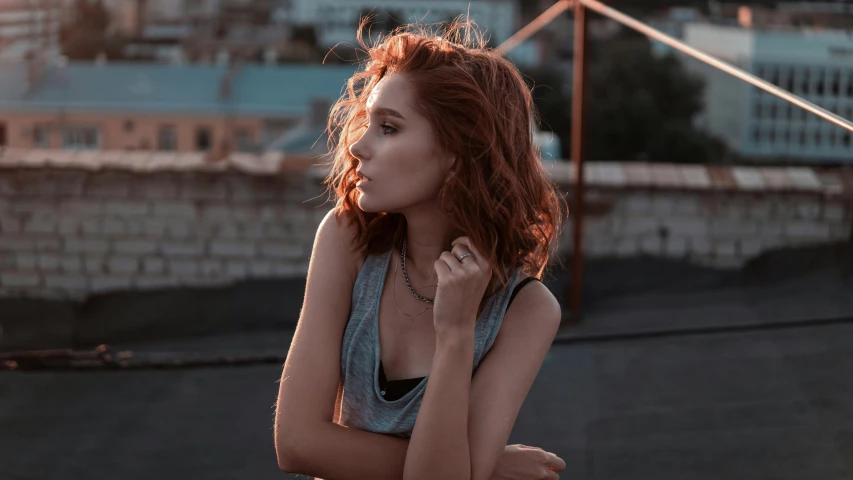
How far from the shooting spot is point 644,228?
5.16 metres

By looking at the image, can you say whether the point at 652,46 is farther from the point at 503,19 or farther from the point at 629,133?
the point at 503,19

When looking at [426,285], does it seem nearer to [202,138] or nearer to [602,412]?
[602,412]

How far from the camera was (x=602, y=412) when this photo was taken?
9.52ft

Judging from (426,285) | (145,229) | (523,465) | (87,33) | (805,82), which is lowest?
(805,82)

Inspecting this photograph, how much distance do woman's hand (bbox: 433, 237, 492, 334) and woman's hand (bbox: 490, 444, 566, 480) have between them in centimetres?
24

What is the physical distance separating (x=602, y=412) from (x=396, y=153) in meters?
1.91

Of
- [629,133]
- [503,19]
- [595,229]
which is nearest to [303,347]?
[595,229]

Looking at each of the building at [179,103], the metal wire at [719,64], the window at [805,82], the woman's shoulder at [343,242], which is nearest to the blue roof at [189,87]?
the building at [179,103]

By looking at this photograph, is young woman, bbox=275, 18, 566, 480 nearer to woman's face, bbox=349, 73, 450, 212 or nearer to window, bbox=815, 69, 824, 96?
woman's face, bbox=349, 73, 450, 212

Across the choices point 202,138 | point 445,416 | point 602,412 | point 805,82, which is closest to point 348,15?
point 202,138

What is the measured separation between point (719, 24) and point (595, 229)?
33.3 m

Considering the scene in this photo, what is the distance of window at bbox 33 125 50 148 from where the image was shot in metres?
22.2

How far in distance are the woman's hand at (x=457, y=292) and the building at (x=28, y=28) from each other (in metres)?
15.9

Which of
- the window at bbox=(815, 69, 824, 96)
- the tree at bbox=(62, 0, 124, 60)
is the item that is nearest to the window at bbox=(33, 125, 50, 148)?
the tree at bbox=(62, 0, 124, 60)
